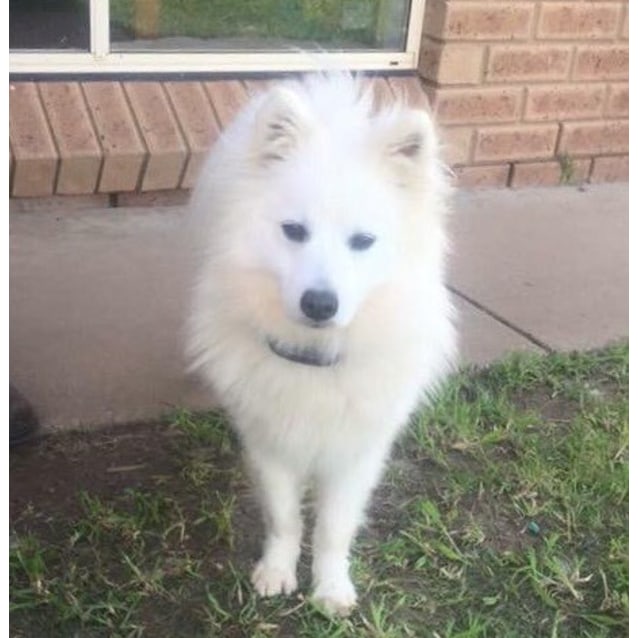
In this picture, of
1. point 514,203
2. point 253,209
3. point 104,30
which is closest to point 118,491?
point 253,209

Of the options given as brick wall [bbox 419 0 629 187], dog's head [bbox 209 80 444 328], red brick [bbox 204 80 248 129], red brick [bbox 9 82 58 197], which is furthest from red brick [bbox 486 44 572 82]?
dog's head [bbox 209 80 444 328]

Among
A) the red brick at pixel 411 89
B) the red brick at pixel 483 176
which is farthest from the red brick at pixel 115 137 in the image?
the red brick at pixel 483 176

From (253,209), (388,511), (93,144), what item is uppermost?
(253,209)

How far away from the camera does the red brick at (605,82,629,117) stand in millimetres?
5449

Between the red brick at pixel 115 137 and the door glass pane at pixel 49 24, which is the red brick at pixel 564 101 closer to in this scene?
the red brick at pixel 115 137

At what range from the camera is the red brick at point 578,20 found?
16.8 feet

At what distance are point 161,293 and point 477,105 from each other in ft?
6.69

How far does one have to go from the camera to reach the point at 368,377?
249 centimetres

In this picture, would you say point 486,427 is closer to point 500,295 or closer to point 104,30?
point 500,295

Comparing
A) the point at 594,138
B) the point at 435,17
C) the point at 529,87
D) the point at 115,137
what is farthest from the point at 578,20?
the point at 115,137

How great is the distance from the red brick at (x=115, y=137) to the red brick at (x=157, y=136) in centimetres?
4

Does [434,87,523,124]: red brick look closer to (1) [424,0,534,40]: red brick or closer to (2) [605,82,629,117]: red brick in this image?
(1) [424,0,534,40]: red brick

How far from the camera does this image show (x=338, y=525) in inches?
102

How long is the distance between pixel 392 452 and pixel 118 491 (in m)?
0.82
